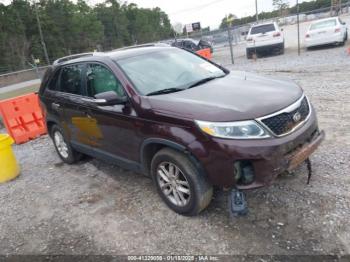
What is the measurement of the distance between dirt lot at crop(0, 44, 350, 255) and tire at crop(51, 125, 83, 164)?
248mm

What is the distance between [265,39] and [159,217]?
598 inches

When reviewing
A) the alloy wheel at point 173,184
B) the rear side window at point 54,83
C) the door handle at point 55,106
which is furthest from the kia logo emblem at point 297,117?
the rear side window at point 54,83

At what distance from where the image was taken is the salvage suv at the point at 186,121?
3.29 m

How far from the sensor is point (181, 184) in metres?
3.83

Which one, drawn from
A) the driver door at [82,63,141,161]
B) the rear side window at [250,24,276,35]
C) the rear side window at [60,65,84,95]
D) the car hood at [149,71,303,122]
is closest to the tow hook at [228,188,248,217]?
the car hood at [149,71,303,122]

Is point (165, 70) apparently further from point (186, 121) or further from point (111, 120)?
point (186, 121)

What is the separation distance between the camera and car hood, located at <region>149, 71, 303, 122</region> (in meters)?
3.35

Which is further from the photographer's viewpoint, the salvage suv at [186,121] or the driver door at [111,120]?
the driver door at [111,120]

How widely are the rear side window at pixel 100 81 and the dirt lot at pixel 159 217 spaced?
4.55 ft

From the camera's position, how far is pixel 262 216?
3.77 metres

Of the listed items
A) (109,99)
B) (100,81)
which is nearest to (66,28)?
(100,81)

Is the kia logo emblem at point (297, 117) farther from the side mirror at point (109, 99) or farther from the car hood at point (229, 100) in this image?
the side mirror at point (109, 99)

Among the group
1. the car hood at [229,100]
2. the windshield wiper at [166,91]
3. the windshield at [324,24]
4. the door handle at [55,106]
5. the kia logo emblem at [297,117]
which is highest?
the windshield wiper at [166,91]

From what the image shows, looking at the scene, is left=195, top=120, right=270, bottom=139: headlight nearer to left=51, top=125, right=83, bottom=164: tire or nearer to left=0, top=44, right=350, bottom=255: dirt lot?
left=0, top=44, right=350, bottom=255: dirt lot
